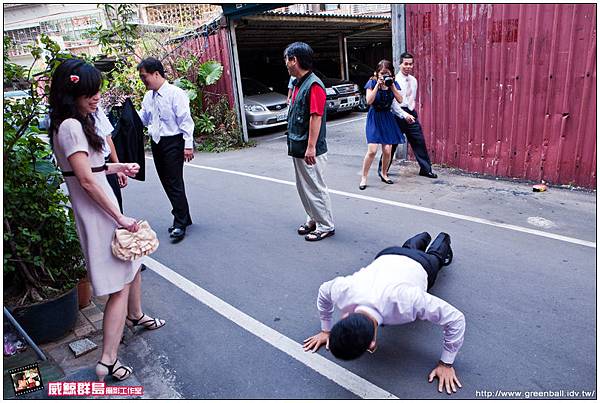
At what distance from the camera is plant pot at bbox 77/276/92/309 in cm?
303

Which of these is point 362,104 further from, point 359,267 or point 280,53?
point 359,267

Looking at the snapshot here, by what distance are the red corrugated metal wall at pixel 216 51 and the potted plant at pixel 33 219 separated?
22.2ft

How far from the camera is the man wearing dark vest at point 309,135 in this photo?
367cm

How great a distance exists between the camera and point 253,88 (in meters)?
11.9

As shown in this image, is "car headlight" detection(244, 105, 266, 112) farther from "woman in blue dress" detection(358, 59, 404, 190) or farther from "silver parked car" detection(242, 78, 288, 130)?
"woman in blue dress" detection(358, 59, 404, 190)

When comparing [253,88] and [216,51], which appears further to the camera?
[253,88]

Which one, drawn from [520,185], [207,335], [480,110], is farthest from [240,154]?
[207,335]

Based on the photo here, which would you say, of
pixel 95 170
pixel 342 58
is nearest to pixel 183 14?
pixel 342 58

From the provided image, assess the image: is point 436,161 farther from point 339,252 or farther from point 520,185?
point 339,252

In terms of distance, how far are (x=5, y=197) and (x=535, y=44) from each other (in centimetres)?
547

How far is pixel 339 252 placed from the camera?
381 cm

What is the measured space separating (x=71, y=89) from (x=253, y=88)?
32.9ft

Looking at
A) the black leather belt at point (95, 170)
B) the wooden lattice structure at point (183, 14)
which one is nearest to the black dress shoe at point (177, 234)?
the black leather belt at point (95, 170)

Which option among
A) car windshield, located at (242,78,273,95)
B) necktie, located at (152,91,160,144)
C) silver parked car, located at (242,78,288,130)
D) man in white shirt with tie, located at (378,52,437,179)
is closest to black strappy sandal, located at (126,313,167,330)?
necktie, located at (152,91,160,144)
